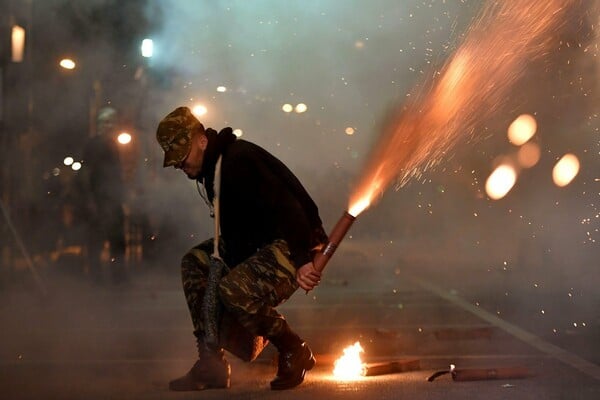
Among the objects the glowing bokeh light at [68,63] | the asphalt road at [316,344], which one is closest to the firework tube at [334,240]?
the asphalt road at [316,344]

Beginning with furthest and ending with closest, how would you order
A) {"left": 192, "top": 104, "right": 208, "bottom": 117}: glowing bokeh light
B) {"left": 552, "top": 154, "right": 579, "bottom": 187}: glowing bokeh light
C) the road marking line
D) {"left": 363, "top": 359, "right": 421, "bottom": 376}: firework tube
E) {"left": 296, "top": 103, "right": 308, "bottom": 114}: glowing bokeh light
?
{"left": 552, "top": 154, "right": 579, "bottom": 187}: glowing bokeh light, {"left": 296, "top": 103, "right": 308, "bottom": 114}: glowing bokeh light, {"left": 192, "top": 104, "right": 208, "bottom": 117}: glowing bokeh light, the road marking line, {"left": 363, "top": 359, "right": 421, "bottom": 376}: firework tube

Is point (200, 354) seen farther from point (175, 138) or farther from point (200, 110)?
point (200, 110)

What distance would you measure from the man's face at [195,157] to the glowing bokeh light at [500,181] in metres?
11.5

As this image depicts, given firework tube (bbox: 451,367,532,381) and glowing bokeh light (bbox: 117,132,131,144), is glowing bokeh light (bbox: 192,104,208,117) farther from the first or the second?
firework tube (bbox: 451,367,532,381)

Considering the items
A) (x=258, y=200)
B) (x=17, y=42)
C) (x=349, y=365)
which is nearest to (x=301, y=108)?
(x=17, y=42)

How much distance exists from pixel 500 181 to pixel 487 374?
1279 cm

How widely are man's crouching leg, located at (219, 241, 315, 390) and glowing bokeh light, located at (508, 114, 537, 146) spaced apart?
10.0m

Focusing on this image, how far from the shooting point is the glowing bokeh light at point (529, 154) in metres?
15.7

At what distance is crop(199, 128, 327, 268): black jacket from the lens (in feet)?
17.8

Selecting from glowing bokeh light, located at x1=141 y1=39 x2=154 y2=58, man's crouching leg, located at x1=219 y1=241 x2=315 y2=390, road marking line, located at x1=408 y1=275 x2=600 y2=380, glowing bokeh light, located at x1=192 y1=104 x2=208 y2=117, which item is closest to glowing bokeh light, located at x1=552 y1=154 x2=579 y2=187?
road marking line, located at x1=408 y1=275 x2=600 y2=380

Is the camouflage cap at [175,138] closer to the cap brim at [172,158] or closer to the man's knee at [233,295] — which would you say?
the cap brim at [172,158]

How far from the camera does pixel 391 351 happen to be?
279 inches

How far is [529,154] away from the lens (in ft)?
52.5

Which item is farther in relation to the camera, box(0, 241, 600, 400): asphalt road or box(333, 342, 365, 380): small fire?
box(333, 342, 365, 380): small fire
